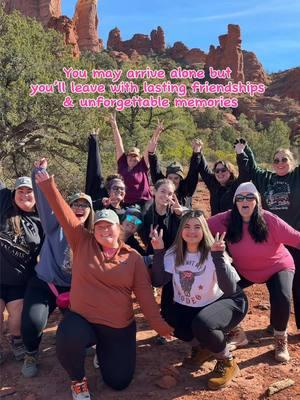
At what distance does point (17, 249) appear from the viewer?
394 centimetres

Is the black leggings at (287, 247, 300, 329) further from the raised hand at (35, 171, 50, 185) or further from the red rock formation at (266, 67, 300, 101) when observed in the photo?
the red rock formation at (266, 67, 300, 101)

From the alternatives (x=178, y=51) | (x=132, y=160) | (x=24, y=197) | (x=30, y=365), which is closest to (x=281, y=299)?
(x=30, y=365)

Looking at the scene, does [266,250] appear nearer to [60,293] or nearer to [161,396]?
[161,396]

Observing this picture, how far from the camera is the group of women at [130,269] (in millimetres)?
3311

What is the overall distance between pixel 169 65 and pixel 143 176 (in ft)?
256

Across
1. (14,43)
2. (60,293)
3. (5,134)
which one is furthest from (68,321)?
(14,43)

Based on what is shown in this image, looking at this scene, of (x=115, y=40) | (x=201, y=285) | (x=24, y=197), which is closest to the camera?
(x=201, y=285)

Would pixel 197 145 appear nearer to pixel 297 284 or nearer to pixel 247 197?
pixel 247 197

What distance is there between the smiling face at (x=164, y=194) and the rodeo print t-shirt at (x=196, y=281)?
815 millimetres

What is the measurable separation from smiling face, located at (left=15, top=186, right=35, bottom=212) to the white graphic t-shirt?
1525 millimetres

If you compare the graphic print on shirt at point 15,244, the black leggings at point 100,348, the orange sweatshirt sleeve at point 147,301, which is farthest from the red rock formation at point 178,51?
the black leggings at point 100,348

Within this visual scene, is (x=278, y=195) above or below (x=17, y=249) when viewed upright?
above

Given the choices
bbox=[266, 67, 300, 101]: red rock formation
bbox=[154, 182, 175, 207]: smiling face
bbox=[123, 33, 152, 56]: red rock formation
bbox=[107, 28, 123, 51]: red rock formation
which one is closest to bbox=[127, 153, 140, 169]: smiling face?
bbox=[154, 182, 175, 207]: smiling face

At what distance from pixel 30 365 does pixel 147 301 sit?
4.09ft
